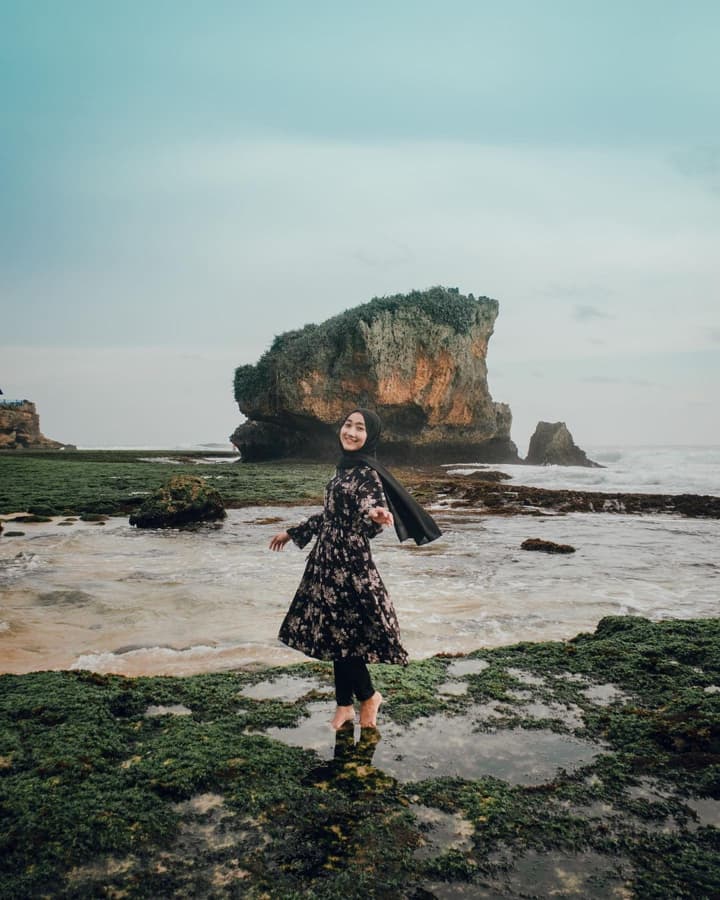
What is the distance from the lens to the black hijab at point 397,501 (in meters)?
4.30

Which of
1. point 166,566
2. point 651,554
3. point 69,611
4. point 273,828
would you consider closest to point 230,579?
point 166,566

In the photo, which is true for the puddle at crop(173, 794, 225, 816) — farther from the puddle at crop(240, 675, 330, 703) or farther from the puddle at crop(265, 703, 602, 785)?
the puddle at crop(240, 675, 330, 703)

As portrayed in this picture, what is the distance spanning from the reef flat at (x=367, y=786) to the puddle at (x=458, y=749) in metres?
0.01

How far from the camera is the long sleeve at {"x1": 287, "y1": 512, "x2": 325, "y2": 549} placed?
4.46m

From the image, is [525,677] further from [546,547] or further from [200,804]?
[546,547]

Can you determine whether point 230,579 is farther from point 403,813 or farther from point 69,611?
point 403,813

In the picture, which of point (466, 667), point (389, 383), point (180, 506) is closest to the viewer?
point (466, 667)

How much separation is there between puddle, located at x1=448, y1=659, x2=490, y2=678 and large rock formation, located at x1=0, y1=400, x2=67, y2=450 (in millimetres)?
69362

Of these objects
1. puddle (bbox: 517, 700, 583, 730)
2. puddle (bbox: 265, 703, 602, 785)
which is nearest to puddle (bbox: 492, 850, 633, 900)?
puddle (bbox: 265, 703, 602, 785)

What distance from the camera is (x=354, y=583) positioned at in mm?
4082

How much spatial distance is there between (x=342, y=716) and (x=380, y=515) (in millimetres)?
1338

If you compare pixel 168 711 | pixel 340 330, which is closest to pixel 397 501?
pixel 168 711

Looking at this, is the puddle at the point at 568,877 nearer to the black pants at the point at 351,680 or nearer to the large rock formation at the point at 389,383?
the black pants at the point at 351,680

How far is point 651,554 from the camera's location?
37.0ft
